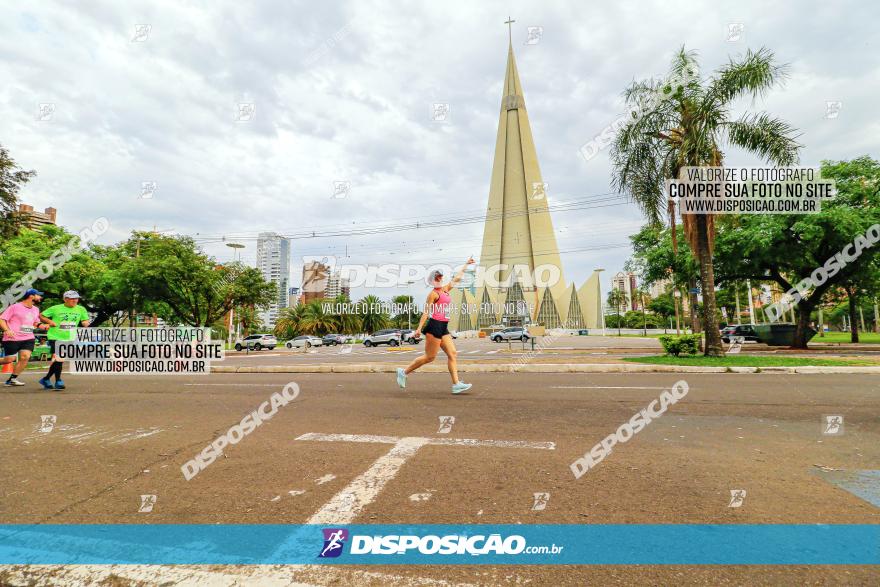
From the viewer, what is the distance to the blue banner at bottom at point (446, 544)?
207 centimetres

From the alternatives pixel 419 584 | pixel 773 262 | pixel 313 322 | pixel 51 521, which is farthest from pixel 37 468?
pixel 313 322

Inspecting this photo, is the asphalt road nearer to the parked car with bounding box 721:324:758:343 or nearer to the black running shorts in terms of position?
the black running shorts

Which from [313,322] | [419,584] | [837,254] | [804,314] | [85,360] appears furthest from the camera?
[313,322]

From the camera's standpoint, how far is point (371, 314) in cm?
6588

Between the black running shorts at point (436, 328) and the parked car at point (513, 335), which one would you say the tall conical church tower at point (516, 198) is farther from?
the black running shorts at point (436, 328)

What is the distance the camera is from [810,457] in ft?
12.0

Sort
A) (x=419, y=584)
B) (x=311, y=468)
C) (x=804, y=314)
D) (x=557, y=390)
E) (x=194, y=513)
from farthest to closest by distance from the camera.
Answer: (x=804, y=314), (x=557, y=390), (x=311, y=468), (x=194, y=513), (x=419, y=584)

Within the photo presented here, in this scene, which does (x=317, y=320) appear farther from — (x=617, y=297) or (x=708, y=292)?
(x=617, y=297)

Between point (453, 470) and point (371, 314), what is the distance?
63.5m

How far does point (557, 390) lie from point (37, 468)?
22.2 feet

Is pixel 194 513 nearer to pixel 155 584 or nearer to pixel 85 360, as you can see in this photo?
pixel 155 584

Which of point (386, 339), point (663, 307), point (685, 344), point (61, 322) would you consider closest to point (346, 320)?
point (386, 339)

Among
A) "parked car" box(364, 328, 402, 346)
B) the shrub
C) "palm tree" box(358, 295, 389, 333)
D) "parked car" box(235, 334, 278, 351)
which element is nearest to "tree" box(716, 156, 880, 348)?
the shrub

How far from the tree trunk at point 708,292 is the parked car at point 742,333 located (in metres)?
16.7
